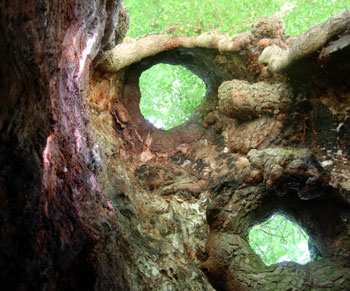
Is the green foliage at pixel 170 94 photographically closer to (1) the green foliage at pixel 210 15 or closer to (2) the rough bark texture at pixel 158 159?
(1) the green foliage at pixel 210 15

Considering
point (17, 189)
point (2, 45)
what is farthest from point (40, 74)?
point (17, 189)

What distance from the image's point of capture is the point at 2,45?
1519 mm

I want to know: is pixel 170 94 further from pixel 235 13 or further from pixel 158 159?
pixel 158 159

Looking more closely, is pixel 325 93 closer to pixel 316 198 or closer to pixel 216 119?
pixel 316 198

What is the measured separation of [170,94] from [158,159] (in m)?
4.49

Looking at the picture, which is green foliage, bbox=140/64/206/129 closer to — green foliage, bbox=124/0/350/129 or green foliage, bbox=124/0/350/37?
green foliage, bbox=124/0/350/129

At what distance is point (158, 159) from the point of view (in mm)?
5930

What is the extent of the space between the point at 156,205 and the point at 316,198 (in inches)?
81.3

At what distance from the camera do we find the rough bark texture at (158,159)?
1731 mm

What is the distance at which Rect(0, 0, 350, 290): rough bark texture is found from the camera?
173 cm

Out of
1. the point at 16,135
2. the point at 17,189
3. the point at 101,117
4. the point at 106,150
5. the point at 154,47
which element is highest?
the point at 154,47

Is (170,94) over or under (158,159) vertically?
over

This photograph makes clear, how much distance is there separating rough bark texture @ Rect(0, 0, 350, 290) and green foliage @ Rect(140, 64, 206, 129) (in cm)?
158

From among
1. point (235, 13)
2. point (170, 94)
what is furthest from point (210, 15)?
point (170, 94)
